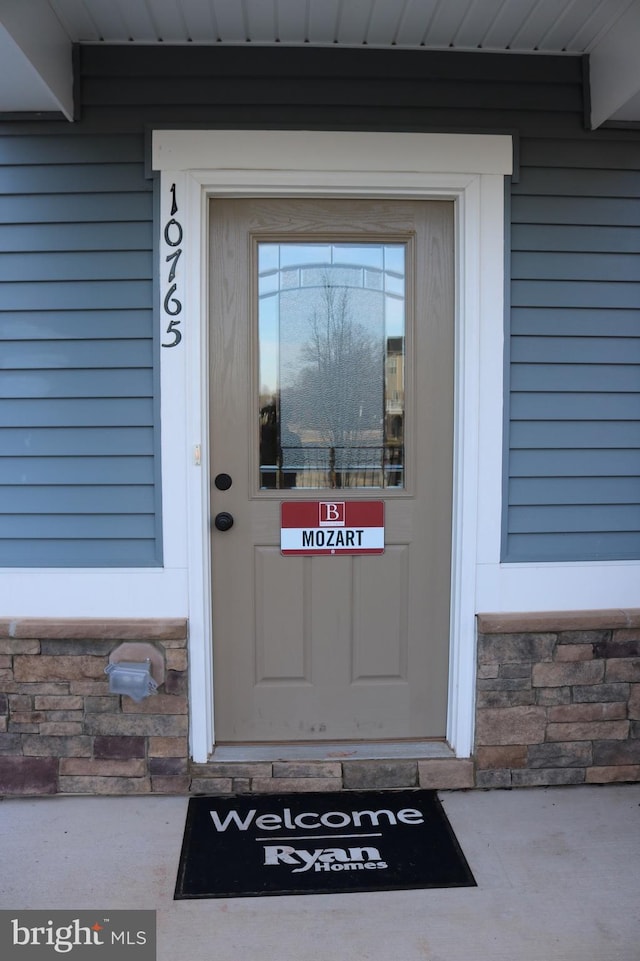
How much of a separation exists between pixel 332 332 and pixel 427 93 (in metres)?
0.90

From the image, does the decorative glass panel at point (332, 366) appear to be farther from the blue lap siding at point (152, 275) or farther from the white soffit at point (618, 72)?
the white soffit at point (618, 72)

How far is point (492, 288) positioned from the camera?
2445mm

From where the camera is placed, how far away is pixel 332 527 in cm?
259

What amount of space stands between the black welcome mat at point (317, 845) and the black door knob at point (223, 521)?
3.25ft

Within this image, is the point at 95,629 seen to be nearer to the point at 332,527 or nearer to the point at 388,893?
the point at 332,527

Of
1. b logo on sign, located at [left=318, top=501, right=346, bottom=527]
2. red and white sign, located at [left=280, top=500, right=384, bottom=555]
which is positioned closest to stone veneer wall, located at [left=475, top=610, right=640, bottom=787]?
red and white sign, located at [left=280, top=500, right=384, bottom=555]

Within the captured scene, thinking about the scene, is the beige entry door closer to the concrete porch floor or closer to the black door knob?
the black door knob

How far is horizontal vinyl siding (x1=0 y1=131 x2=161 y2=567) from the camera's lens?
240 centimetres

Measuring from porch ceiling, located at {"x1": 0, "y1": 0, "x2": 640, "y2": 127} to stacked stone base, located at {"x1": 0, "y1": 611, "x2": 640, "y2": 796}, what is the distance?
6.03 ft

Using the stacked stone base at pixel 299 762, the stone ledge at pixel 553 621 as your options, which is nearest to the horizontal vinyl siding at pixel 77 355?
the stacked stone base at pixel 299 762

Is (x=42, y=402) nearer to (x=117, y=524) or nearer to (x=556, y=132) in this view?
(x=117, y=524)

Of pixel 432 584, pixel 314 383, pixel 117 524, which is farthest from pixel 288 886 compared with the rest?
pixel 314 383

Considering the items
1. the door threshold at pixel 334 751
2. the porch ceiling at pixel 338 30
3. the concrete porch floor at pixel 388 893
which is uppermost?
the porch ceiling at pixel 338 30

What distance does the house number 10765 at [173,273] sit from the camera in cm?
238
